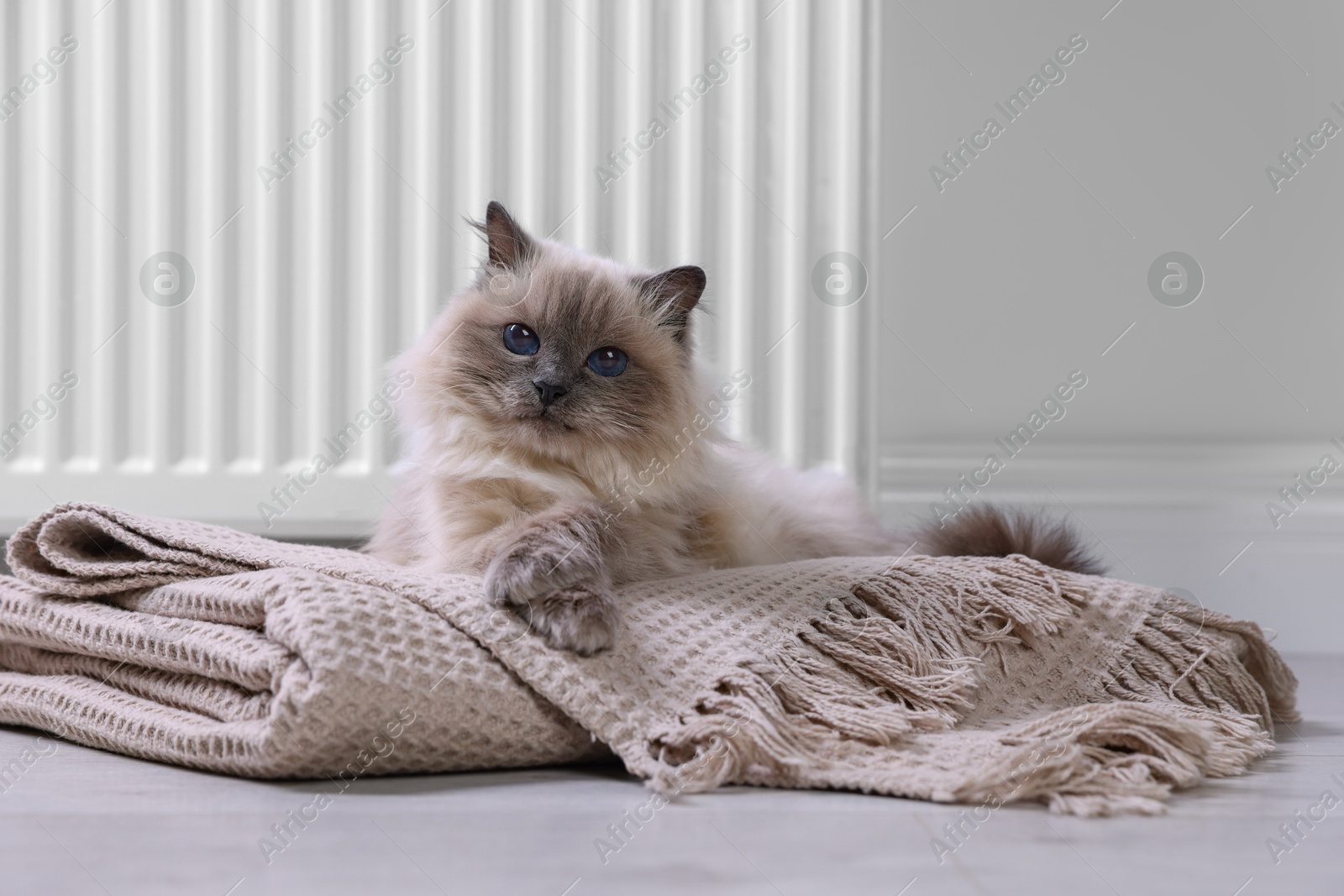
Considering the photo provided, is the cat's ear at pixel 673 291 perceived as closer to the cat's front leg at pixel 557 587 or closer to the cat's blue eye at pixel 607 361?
the cat's blue eye at pixel 607 361

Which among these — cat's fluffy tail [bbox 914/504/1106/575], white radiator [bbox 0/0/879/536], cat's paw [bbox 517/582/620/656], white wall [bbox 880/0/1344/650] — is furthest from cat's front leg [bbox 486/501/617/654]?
white wall [bbox 880/0/1344/650]

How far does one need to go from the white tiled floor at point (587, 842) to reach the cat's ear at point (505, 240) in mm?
703

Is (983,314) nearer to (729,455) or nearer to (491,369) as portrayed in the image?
(729,455)

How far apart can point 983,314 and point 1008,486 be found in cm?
41

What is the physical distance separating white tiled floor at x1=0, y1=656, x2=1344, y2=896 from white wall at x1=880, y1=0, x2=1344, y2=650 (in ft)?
4.69

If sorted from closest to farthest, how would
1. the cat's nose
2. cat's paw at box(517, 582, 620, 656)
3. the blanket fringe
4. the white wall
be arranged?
the blanket fringe < cat's paw at box(517, 582, 620, 656) < the cat's nose < the white wall

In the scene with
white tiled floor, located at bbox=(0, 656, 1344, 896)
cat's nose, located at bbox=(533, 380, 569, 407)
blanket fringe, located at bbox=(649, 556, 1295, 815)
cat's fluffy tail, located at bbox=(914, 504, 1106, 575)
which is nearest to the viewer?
white tiled floor, located at bbox=(0, 656, 1344, 896)

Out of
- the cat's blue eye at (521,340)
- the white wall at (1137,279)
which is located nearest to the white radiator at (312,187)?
the white wall at (1137,279)

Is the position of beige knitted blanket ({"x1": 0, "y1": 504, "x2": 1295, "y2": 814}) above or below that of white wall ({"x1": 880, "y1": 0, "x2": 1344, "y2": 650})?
below

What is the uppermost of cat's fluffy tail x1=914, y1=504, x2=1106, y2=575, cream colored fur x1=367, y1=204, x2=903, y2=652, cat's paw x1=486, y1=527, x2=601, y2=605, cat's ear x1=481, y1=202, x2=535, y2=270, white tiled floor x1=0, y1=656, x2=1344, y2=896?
cat's ear x1=481, y1=202, x2=535, y2=270

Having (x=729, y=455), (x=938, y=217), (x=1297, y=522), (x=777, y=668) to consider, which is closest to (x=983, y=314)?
(x=938, y=217)

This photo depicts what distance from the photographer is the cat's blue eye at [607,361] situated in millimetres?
1385

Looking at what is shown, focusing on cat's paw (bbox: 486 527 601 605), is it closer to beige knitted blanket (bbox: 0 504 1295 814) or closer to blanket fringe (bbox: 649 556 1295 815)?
beige knitted blanket (bbox: 0 504 1295 814)

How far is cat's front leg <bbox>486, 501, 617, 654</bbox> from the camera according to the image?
1.12m
